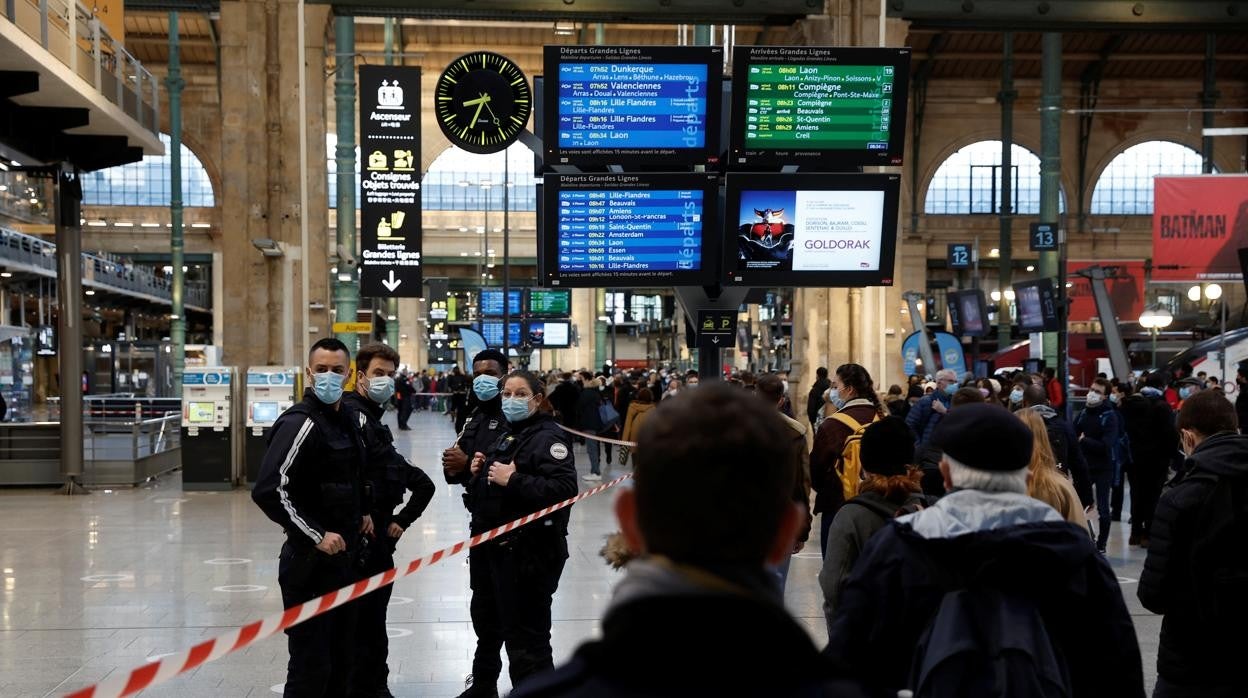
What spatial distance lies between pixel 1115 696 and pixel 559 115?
6.59 m

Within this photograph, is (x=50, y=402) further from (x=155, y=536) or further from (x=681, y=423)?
(x=681, y=423)

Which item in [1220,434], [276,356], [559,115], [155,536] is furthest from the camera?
[276,356]

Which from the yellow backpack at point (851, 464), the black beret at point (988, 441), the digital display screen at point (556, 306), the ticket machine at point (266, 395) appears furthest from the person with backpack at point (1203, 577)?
the digital display screen at point (556, 306)

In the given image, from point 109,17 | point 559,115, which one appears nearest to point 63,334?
point 109,17

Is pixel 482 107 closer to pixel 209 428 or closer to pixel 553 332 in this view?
pixel 209 428

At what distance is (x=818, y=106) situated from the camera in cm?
974

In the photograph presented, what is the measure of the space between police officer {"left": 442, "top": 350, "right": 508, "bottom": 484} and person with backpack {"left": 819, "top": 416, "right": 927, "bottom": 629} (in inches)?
117

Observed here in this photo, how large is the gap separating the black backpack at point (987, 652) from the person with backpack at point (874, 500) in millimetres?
1352

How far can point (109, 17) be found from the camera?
1923 cm

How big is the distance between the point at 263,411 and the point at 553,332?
31364 mm

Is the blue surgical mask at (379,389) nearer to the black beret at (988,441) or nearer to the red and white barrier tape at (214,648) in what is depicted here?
the red and white barrier tape at (214,648)

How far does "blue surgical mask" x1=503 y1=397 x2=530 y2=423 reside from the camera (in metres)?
7.02

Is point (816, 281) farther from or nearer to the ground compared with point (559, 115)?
nearer to the ground

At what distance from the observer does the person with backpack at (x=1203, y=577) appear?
4.65 meters
